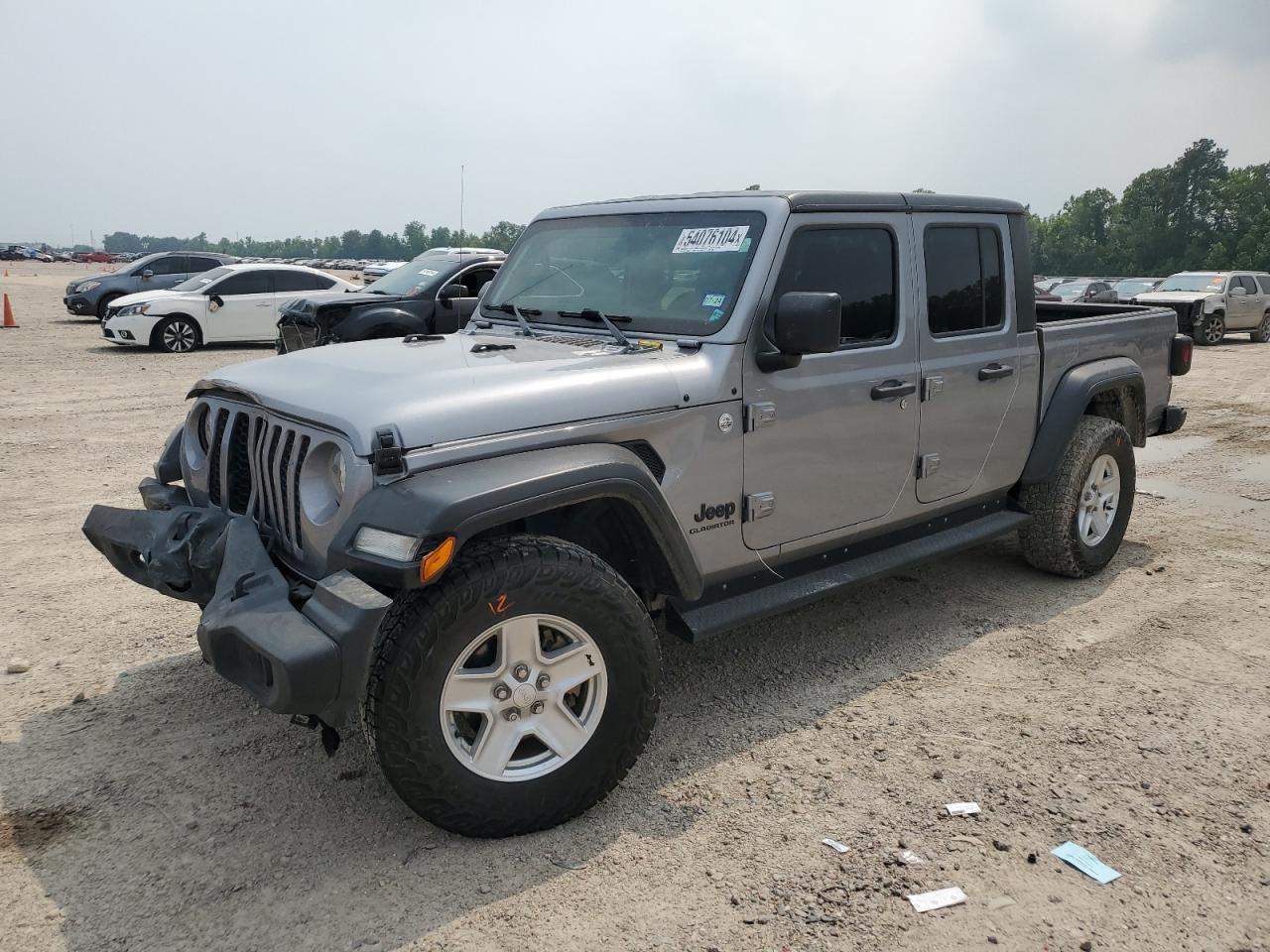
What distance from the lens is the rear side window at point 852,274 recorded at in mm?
3973

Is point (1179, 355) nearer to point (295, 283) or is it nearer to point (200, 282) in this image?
point (295, 283)

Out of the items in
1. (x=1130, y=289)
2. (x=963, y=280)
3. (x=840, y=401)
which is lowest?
(x=840, y=401)

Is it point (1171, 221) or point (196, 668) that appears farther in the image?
point (1171, 221)

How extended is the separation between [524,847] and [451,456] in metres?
1.23

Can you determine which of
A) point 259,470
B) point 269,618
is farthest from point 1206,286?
point 269,618

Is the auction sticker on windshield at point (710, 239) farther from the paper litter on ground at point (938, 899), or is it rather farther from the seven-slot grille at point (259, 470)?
the paper litter on ground at point (938, 899)

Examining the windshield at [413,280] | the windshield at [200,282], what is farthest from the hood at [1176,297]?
the windshield at [200,282]

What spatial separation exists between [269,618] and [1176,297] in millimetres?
22087

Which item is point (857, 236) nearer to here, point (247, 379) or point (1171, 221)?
point (247, 379)

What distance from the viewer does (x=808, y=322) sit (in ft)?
11.6

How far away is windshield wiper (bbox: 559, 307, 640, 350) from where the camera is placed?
12.7ft

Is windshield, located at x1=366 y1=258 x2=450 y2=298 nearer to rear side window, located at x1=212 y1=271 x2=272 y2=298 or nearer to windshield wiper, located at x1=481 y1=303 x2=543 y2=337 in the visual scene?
rear side window, located at x1=212 y1=271 x2=272 y2=298

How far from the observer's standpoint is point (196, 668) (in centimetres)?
438

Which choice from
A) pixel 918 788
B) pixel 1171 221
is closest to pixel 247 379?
pixel 918 788
